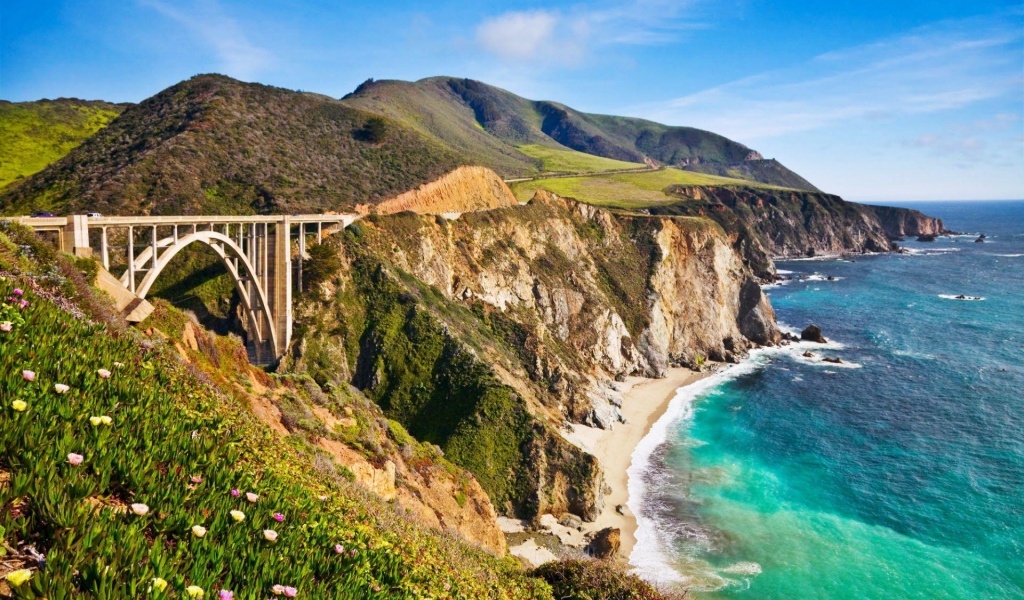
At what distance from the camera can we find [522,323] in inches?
2404

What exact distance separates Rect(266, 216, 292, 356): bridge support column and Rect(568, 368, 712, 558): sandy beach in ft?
86.6

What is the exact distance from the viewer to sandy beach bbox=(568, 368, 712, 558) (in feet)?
130

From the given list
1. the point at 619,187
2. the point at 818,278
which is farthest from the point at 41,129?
the point at 818,278

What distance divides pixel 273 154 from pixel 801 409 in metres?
66.6

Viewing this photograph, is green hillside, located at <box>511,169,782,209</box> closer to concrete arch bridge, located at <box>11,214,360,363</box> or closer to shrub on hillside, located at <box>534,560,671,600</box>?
concrete arch bridge, located at <box>11,214,360,363</box>

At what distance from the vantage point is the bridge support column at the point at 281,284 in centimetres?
4559

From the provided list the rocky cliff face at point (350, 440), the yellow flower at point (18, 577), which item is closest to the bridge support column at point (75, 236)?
the rocky cliff face at point (350, 440)

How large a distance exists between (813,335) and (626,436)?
1830 inches

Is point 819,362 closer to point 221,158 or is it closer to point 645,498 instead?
point 645,498

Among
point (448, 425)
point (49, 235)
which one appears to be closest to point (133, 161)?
point (49, 235)

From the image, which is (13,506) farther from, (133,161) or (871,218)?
(871,218)

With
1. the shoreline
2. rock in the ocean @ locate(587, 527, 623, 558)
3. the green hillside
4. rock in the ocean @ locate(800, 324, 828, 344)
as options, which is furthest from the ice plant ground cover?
the green hillside

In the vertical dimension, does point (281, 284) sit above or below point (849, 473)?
above

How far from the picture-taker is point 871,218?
190 metres
